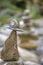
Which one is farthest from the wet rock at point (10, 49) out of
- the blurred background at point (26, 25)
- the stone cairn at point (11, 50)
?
the blurred background at point (26, 25)

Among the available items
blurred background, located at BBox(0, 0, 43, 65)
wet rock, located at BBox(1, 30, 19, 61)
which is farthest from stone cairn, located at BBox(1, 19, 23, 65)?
blurred background, located at BBox(0, 0, 43, 65)

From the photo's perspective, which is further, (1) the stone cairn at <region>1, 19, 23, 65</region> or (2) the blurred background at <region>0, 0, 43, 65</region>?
(2) the blurred background at <region>0, 0, 43, 65</region>

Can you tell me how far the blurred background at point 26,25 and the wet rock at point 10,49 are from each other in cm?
15

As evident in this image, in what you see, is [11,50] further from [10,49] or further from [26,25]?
[26,25]

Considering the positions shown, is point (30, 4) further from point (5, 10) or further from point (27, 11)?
point (5, 10)

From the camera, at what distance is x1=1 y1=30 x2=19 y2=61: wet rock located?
2320mm

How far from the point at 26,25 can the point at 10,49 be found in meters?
4.05

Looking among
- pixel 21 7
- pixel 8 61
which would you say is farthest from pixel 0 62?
pixel 21 7

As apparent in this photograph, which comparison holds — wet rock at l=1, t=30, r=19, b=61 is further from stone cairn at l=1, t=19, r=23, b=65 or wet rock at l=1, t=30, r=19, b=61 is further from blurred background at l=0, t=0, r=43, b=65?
blurred background at l=0, t=0, r=43, b=65

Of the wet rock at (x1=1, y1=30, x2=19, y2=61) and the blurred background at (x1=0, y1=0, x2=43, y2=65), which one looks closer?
the wet rock at (x1=1, y1=30, x2=19, y2=61)

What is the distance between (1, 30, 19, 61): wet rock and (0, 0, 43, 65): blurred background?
0.15 meters

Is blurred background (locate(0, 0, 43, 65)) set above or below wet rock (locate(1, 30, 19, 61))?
above

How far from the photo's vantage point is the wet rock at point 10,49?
2320 mm

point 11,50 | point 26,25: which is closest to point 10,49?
point 11,50
